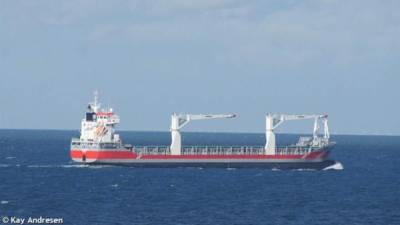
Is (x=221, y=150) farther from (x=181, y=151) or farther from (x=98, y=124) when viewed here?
(x=98, y=124)

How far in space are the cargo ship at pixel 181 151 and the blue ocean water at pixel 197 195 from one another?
1335 millimetres

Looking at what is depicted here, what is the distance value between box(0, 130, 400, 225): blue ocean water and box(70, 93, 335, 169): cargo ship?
1.34 metres

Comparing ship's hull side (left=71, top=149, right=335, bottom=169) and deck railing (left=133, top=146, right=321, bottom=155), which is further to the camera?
deck railing (left=133, top=146, right=321, bottom=155)

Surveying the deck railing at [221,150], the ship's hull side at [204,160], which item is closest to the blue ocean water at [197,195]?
the ship's hull side at [204,160]

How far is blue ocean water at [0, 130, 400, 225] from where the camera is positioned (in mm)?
71312

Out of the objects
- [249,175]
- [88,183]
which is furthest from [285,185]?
[88,183]

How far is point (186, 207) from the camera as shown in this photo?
77250 mm

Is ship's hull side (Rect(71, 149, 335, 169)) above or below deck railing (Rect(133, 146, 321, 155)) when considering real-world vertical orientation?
below

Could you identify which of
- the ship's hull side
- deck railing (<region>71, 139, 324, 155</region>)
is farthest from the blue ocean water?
deck railing (<region>71, 139, 324, 155</region>)

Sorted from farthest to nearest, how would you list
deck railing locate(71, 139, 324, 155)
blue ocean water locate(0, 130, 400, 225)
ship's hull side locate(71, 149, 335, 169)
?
deck railing locate(71, 139, 324, 155)
ship's hull side locate(71, 149, 335, 169)
blue ocean water locate(0, 130, 400, 225)

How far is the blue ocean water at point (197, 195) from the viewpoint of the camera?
71312mm

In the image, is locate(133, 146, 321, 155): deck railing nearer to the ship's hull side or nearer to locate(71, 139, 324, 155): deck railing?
locate(71, 139, 324, 155): deck railing

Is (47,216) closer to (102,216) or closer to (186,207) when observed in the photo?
(102,216)

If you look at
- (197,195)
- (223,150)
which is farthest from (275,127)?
(197,195)
